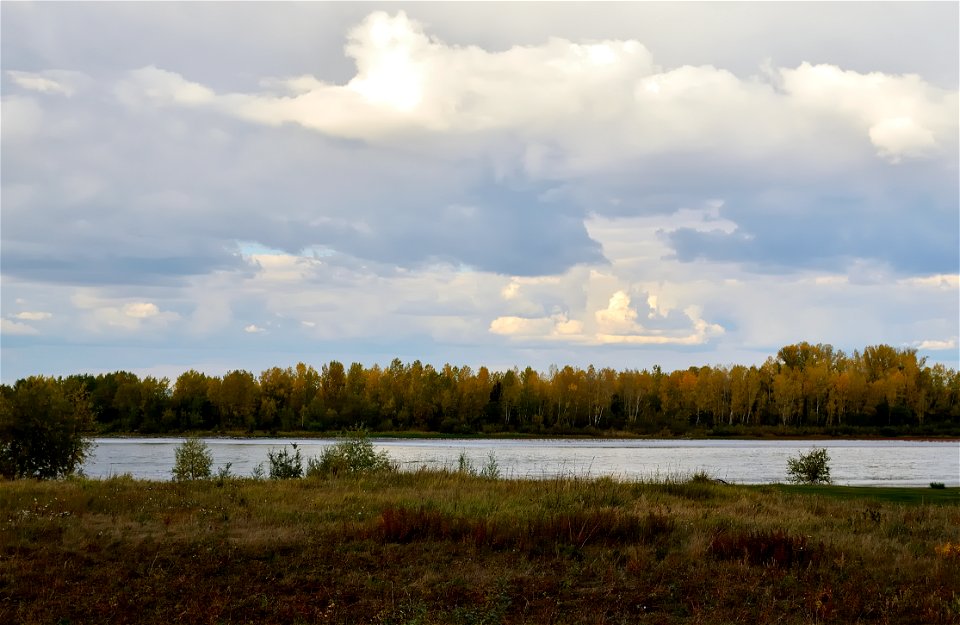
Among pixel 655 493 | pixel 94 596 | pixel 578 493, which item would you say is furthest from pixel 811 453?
pixel 94 596

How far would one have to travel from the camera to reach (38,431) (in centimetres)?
3628

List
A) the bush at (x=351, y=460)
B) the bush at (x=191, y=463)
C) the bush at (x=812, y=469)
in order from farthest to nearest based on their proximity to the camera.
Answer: the bush at (x=812, y=469) → the bush at (x=191, y=463) → the bush at (x=351, y=460)

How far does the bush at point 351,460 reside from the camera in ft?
98.2

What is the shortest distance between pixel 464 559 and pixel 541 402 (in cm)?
12470

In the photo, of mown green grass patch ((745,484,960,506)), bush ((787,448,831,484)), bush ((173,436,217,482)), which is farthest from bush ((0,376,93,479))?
bush ((787,448,831,484))

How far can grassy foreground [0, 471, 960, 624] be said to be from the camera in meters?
10.7

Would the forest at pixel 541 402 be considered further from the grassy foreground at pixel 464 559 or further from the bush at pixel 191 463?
the grassy foreground at pixel 464 559

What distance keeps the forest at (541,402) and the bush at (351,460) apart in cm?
9052

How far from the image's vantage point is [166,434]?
122m

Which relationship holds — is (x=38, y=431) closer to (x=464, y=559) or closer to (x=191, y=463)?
(x=191, y=463)

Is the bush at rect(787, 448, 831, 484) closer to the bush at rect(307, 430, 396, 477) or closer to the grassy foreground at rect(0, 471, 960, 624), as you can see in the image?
the grassy foreground at rect(0, 471, 960, 624)

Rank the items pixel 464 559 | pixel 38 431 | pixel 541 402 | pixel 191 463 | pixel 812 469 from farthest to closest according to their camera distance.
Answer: pixel 541 402
pixel 812 469
pixel 38 431
pixel 191 463
pixel 464 559

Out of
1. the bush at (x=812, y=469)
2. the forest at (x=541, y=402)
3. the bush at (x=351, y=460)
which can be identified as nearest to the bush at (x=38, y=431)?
the bush at (x=351, y=460)

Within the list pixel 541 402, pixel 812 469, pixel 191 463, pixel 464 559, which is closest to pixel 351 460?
pixel 191 463
